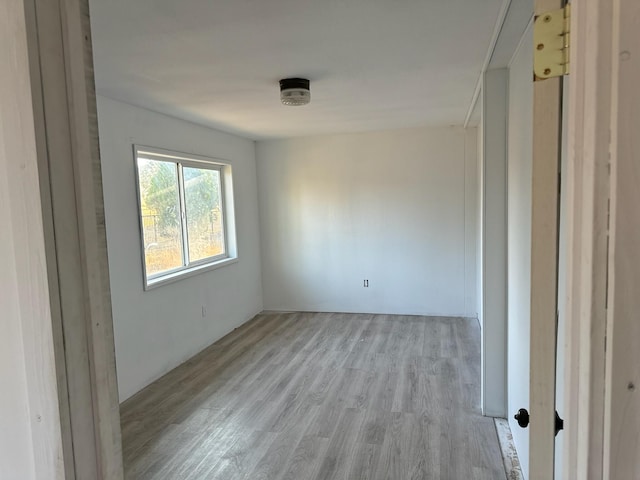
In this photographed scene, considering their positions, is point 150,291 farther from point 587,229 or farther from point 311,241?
point 587,229

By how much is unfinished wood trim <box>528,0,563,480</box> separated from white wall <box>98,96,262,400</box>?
9.86 ft

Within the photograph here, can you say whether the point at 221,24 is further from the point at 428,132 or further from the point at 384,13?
the point at 428,132

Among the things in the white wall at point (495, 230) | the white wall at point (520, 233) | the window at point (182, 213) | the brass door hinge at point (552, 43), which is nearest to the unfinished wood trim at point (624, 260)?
the brass door hinge at point (552, 43)

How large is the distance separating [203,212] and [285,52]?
106 inches

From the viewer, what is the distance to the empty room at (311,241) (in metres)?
0.67

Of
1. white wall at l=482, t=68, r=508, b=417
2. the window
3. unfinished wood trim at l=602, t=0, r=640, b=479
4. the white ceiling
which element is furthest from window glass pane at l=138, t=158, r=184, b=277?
unfinished wood trim at l=602, t=0, r=640, b=479

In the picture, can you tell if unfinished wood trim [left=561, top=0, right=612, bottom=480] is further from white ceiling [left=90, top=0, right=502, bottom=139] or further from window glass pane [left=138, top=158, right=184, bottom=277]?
window glass pane [left=138, top=158, right=184, bottom=277]

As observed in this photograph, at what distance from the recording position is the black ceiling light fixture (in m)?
2.70

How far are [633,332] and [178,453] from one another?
2.62 metres

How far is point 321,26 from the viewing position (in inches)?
76.1

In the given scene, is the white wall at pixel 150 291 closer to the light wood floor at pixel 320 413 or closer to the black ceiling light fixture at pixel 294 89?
the light wood floor at pixel 320 413

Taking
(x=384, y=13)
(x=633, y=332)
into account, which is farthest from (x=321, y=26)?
(x=633, y=332)

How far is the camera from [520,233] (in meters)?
2.16

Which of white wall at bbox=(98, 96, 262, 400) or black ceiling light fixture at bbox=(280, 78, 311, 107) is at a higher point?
black ceiling light fixture at bbox=(280, 78, 311, 107)
